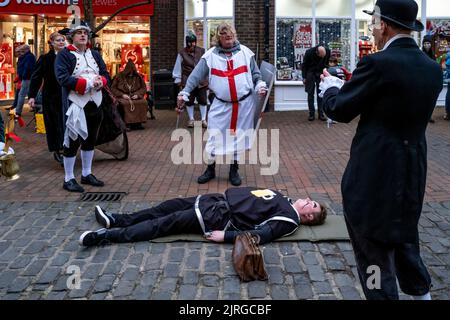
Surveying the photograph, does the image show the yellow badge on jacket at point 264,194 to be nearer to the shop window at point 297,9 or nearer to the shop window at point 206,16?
the shop window at point 206,16

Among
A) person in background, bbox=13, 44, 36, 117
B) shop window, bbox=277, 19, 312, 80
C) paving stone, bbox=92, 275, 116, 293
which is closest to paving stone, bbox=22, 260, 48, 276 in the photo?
paving stone, bbox=92, 275, 116, 293

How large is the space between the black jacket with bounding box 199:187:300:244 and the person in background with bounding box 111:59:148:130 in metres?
7.52

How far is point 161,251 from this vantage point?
16.3ft

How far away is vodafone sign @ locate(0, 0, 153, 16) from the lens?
17.7 metres

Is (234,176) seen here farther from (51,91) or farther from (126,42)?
(126,42)

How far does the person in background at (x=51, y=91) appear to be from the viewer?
7.99m

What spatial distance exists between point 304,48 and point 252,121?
9.07 metres

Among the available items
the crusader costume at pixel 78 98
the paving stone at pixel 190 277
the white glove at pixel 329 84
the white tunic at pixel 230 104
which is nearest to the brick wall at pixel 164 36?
the crusader costume at pixel 78 98

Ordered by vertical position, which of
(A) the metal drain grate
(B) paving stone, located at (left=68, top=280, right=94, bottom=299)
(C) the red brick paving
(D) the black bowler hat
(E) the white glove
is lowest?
(B) paving stone, located at (left=68, top=280, right=94, bottom=299)

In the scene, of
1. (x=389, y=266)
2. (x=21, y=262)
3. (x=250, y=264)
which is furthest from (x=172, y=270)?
(x=389, y=266)

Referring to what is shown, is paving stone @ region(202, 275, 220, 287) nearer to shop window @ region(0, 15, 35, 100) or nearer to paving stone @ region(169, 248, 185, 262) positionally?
paving stone @ region(169, 248, 185, 262)

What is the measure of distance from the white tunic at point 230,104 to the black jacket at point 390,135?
4.24 m

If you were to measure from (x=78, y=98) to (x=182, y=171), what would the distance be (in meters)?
1.99
